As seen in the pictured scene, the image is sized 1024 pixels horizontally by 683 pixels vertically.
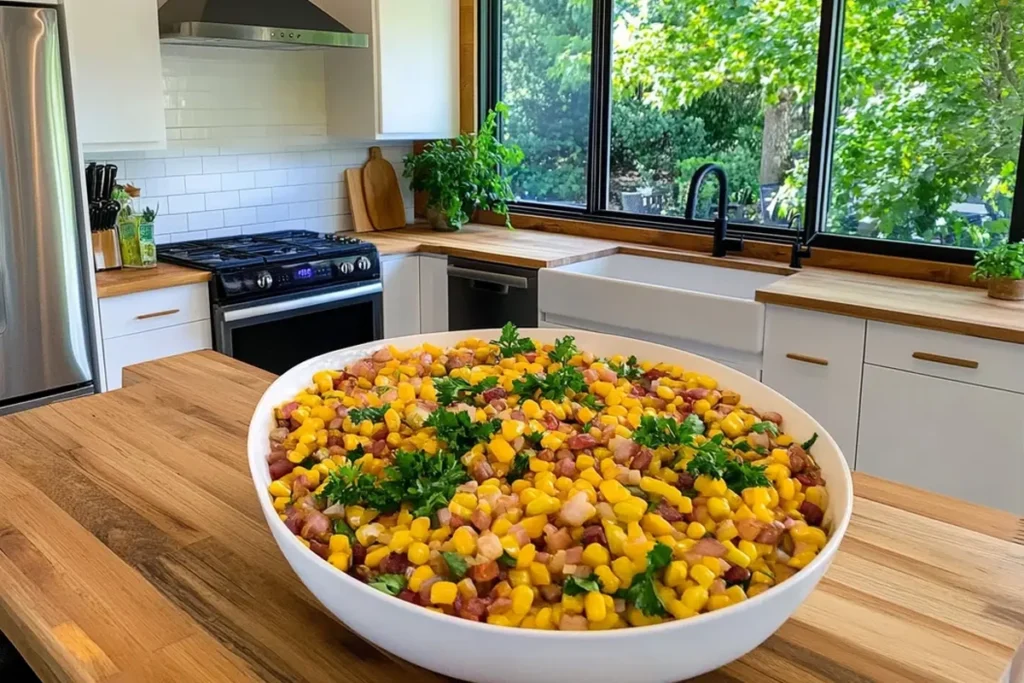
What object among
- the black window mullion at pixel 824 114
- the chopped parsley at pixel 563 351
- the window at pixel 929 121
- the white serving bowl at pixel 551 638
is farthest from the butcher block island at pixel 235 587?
the black window mullion at pixel 824 114

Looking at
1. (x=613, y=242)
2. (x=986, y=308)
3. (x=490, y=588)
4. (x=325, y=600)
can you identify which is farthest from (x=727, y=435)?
(x=613, y=242)

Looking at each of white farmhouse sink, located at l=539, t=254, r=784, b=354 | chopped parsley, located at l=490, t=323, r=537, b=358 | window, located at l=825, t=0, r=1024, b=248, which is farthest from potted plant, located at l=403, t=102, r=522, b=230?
chopped parsley, located at l=490, t=323, r=537, b=358

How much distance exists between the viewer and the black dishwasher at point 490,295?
3.62m

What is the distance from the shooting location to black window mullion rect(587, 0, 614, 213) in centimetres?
404

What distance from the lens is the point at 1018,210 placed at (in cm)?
302

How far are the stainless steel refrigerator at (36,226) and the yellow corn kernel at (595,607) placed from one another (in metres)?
2.52

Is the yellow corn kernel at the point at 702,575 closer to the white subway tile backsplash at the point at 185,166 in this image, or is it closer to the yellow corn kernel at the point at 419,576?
the yellow corn kernel at the point at 419,576

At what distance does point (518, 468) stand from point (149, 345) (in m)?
2.40

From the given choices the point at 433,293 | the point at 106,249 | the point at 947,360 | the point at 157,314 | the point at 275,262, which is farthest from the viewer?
the point at 433,293

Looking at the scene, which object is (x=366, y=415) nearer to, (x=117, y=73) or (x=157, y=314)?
(x=157, y=314)

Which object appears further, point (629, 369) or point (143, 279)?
point (143, 279)

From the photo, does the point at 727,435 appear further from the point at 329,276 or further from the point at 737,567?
the point at 329,276

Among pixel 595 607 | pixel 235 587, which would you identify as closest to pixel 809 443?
pixel 595 607

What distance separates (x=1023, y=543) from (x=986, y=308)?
167 cm
